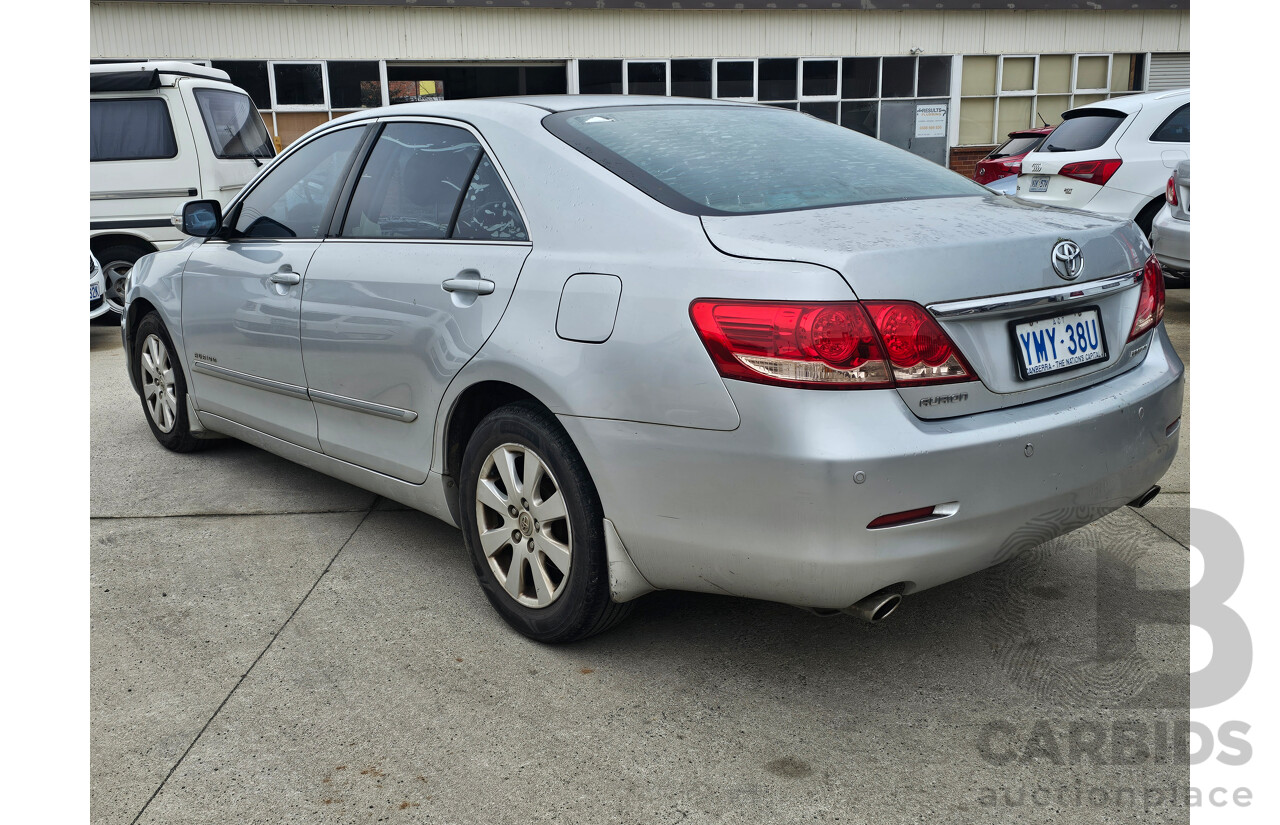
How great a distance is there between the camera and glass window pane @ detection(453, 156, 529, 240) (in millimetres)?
3094

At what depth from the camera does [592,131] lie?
3174 mm

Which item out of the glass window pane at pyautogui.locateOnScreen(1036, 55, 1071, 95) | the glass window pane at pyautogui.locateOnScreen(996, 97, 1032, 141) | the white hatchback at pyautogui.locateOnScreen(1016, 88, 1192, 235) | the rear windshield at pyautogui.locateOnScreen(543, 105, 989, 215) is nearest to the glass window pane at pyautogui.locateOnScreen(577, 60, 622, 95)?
the glass window pane at pyautogui.locateOnScreen(996, 97, 1032, 141)

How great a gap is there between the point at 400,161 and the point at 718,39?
697 inches

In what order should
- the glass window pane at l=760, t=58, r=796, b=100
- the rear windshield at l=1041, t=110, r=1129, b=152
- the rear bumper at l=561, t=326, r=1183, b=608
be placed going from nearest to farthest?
the rear bumper at l=561, t=326, r=1183, b=608
the rear windshield at l=1041, t=110, r=1129, b=152
the glass window pane at l=760, t=58, r=796, b=100

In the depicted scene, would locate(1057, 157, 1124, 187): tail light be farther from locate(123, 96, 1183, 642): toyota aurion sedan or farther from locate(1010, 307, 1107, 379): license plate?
locate(1010, 307, 1107, 379): license plate

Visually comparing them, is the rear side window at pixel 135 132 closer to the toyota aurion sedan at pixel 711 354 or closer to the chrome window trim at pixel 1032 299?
the toyota aurion sedan at pixel 711 354

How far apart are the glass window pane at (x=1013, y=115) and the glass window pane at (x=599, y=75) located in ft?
25.7

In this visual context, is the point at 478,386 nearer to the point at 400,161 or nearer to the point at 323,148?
the point at 400,161

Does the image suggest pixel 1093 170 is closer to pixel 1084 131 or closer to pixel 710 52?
pixel 1084 131

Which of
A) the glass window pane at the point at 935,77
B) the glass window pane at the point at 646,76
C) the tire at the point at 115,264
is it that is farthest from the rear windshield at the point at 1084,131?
the glass window pane at the point at 935,77

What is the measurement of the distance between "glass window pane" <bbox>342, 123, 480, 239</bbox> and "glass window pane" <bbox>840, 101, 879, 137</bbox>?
60.8ft

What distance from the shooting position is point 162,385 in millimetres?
5137

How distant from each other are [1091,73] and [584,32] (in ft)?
34.4

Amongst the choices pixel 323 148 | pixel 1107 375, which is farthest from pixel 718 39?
pixel 1107 375
